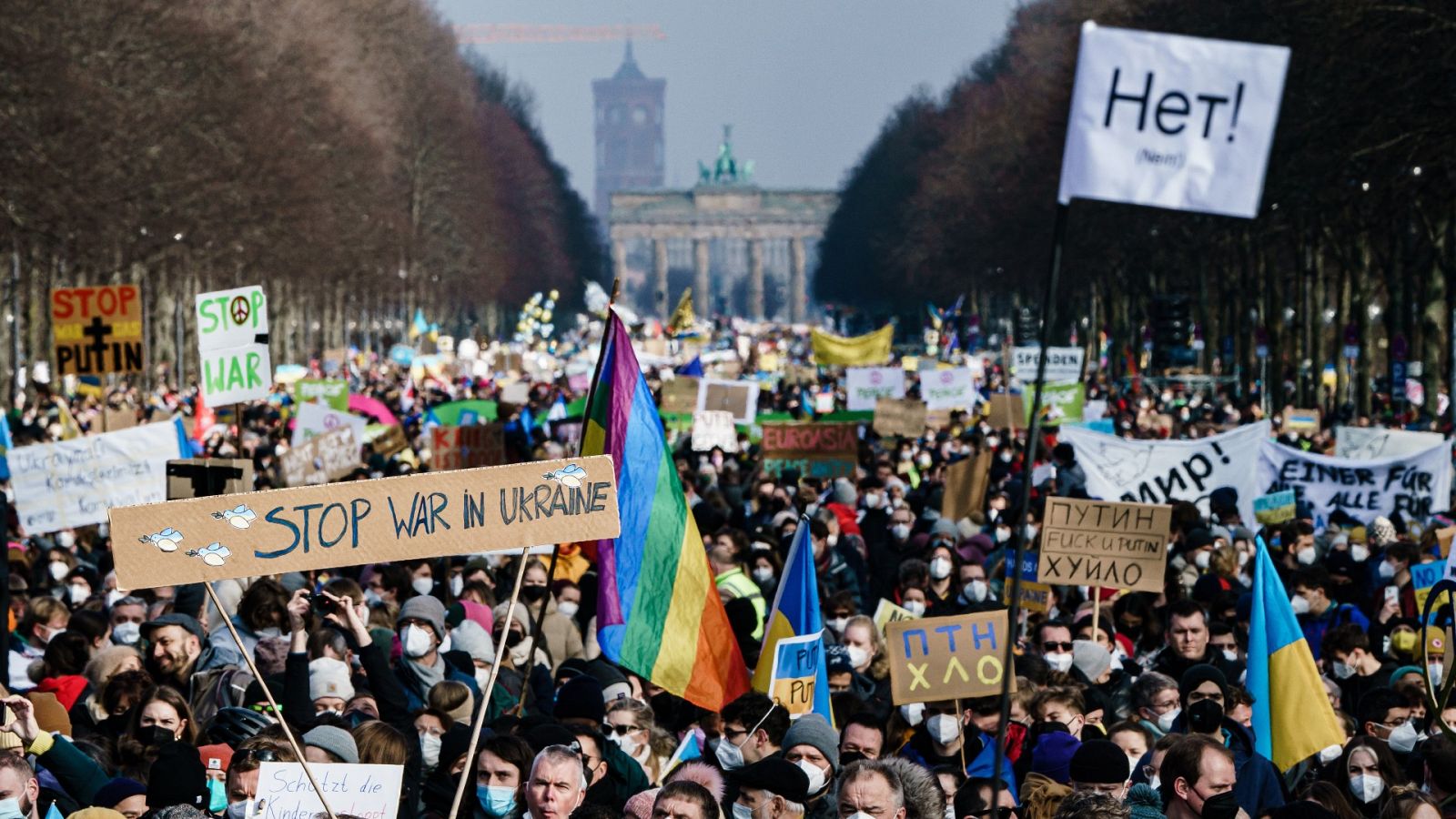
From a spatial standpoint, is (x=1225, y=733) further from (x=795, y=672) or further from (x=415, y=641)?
(x=415, y=641)

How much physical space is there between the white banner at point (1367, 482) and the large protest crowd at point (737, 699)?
2023 mm

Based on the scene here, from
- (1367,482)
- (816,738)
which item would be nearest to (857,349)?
(1367,482)

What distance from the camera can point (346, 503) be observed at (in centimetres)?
679

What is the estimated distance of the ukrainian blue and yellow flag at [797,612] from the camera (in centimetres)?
949

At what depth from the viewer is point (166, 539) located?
21.9 feet

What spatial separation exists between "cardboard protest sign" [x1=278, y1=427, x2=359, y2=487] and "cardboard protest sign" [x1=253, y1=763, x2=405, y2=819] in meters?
13.4

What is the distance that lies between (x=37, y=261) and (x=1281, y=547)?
33723mm

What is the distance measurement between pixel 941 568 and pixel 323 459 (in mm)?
8284

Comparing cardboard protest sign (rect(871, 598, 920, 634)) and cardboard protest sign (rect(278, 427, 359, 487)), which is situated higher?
cardboard protest sign (rect(871, 598, 920, 634))

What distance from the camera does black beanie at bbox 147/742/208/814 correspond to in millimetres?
7684

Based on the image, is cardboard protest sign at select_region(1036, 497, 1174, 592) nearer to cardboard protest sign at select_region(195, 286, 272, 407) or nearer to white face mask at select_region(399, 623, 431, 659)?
white face mask at select_region(399, 623, 431, 659)

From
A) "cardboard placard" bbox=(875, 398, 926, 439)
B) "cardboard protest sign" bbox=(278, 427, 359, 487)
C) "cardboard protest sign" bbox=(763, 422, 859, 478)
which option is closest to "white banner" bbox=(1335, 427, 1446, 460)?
"cardboard protest sign" bbox=(763, 422, 859, 478)

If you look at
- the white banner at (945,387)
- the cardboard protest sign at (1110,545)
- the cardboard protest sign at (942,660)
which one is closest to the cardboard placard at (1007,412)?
the white banner at (945,387)

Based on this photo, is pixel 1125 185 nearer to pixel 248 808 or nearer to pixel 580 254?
pixel 248 808
